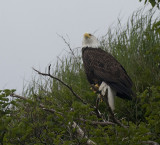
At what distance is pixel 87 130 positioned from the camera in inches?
120

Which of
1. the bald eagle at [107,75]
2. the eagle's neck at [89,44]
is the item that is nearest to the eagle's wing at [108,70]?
the bald eagle at [107,75]

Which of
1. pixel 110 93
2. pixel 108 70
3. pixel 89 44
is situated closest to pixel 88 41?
pixel 89 44

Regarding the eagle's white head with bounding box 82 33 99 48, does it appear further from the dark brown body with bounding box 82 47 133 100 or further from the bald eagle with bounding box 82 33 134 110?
the dark brown body with bounding box 82 47 133 100

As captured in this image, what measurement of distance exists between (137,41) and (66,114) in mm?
5962

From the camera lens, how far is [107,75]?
6.56 meters

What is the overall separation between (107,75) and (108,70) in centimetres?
11

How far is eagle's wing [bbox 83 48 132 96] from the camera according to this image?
6289mm

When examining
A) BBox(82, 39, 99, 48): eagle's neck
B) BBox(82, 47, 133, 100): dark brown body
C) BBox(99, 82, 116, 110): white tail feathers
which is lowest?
BBox(99, 82, 116, 110): white tail feathers

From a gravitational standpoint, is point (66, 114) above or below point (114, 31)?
below

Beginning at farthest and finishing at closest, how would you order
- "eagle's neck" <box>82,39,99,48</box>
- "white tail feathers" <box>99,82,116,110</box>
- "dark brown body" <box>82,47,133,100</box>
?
"eagle's neck" <box>82,39,99,48</box> < "white tail feathers" <box>99,82,116,110</box> < "dark brown body" <box>82,47,133,100</box>

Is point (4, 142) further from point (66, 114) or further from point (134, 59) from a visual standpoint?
point (134, 59)

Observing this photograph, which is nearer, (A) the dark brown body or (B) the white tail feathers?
(A) the dark brown body

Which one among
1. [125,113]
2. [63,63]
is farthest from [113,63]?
[63,63]

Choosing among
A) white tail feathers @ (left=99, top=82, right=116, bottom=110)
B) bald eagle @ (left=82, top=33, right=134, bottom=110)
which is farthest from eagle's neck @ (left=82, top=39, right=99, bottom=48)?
white tail feathers @ (left=99, top=82, right=116, bottom=110)
